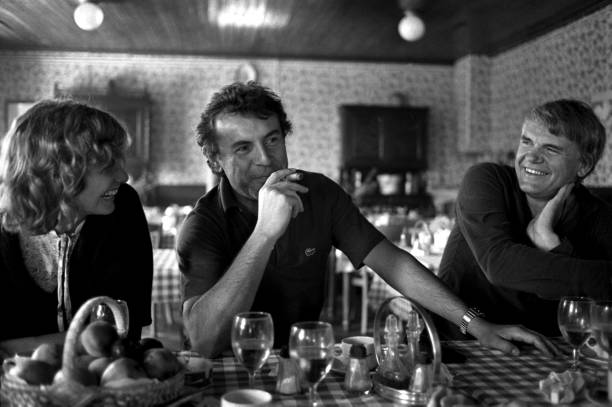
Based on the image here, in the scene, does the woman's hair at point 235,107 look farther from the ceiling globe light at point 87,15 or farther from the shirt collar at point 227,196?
the ceiling globe light at point 87,15

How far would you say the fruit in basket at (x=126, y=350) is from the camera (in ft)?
3.29

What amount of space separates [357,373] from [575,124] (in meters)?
1.24

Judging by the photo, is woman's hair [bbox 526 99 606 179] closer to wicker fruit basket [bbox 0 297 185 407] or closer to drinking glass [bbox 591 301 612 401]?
drinking glass [bbox 591 301 612 401]

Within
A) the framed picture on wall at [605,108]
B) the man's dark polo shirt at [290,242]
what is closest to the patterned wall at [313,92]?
the framed picture on wall at [605,108]

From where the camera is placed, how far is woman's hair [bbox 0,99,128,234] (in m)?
1.45

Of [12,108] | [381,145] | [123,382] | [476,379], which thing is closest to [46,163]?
[123,382]

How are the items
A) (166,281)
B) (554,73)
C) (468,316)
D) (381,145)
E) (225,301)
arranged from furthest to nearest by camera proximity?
(381,145)
(554,73)
(166,281)
(468,316)
(225,301)

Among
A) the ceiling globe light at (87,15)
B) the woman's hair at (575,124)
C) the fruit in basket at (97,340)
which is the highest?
the ceiling globe light at (87,15)

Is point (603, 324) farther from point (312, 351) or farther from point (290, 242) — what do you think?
point (290, 242)

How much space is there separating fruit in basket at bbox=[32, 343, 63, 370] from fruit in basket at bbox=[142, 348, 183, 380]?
0.48ft

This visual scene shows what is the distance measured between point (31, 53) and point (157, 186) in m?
2.56

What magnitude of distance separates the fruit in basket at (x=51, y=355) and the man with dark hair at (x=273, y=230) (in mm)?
474

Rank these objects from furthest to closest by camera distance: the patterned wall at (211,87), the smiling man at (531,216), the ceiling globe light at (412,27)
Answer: the patterned wall at (211,87)
the ceiling globe light at (412,27)
the smiling man at (531,216)

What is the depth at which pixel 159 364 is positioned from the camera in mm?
1019
